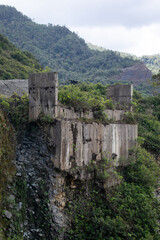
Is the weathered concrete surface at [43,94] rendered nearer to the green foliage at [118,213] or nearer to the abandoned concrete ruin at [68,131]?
the abandoned concrete ruin at [68,131]

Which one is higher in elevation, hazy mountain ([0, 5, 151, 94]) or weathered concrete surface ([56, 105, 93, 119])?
hazy mountain ([0, 5, 151, 94])

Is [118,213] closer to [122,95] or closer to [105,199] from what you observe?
[105,199]

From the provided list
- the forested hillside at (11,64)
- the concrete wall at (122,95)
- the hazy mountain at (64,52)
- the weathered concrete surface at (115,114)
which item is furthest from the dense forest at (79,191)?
the hazy mountain at (64,52)

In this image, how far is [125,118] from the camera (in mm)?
9117

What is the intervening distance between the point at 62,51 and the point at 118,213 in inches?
1726

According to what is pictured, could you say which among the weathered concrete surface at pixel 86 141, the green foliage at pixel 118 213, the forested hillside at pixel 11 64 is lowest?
the green foliage at pixel 118 213

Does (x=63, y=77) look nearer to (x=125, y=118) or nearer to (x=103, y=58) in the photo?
(x=103, y=58)

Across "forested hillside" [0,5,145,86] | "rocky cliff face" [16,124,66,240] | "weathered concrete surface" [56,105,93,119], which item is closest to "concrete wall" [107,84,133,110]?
"weathered concrete surface" [56,105,93,119]

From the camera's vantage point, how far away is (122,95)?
9.68m

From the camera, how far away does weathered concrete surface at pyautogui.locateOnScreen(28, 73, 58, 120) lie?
620cm

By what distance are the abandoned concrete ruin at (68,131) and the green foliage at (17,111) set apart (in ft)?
0.92

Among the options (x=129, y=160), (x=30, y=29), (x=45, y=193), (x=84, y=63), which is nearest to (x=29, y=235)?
(x=45, y=193)

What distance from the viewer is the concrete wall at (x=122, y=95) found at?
9.53 m

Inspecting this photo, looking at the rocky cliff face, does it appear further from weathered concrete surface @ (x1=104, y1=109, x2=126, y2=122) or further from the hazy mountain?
the hazy mountain
